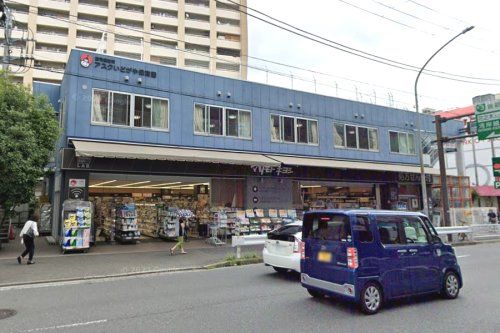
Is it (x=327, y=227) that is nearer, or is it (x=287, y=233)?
(x=327, y=227)

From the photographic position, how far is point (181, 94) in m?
19.0

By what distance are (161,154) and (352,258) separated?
10.9m

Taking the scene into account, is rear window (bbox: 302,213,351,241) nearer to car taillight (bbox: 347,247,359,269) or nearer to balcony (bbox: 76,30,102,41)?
car taillight (bbox: 347,247,359,269)

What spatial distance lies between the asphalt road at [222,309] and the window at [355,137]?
48.5 feet

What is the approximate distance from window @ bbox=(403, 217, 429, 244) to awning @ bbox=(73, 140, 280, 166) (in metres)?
10.3

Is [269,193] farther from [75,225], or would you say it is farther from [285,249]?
[285,249]

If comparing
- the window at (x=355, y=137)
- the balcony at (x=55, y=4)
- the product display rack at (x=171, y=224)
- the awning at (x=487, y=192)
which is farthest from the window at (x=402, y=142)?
the balcony at (x=55, y=4)

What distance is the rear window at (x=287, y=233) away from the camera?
1017cm

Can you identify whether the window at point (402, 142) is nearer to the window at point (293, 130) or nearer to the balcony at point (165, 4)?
the window at point (293, 130)

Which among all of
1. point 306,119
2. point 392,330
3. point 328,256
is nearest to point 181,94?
point 306,119

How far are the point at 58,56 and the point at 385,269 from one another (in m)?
55.5

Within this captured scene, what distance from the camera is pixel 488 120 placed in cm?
1905

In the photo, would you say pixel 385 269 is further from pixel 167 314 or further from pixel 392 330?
pixel 167 314

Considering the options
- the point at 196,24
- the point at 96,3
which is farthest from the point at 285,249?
the point at 96,3
